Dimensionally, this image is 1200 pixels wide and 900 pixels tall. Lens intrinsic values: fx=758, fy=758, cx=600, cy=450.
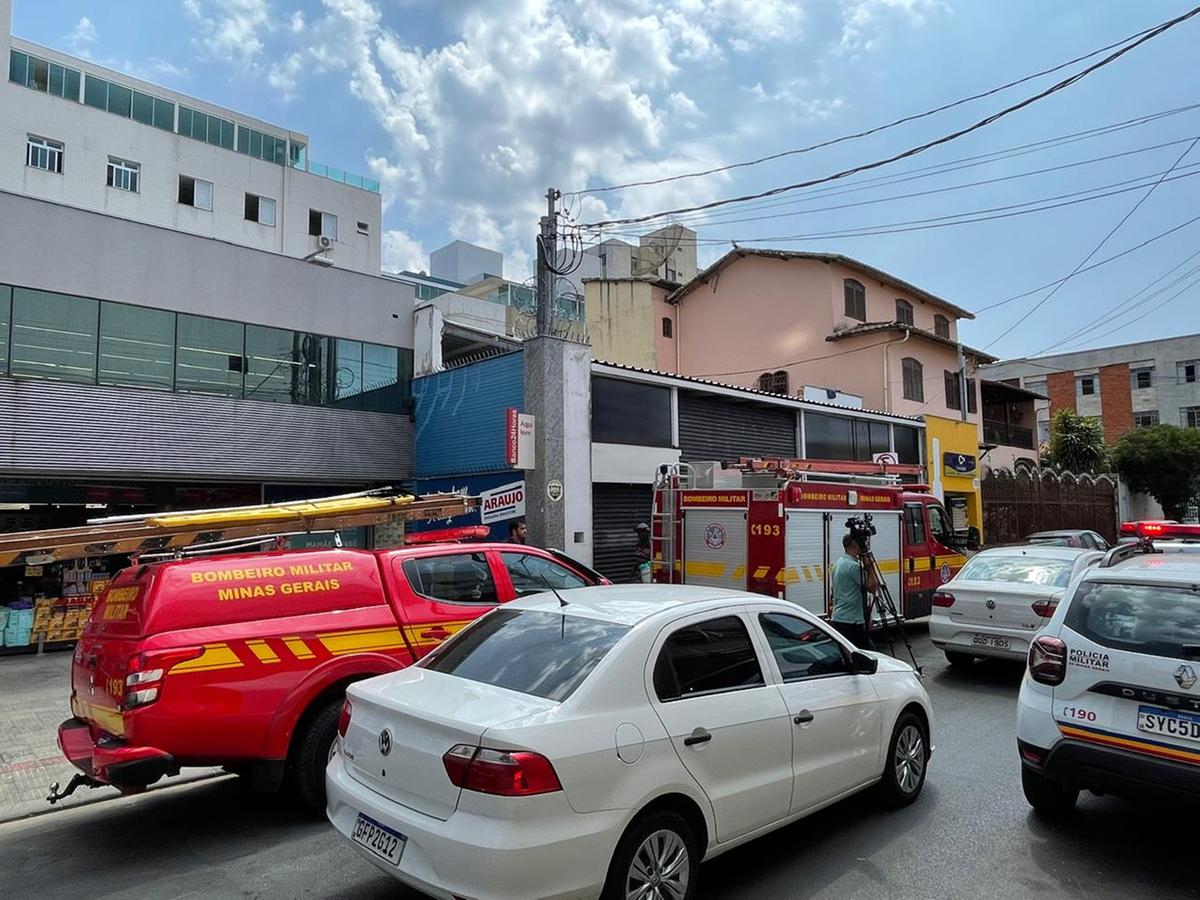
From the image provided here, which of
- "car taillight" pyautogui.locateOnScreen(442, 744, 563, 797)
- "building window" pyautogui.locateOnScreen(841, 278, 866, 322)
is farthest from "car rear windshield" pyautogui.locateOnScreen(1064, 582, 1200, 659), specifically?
"building window" pyautogui.locateOnScreen(841, 278, 866, 322)

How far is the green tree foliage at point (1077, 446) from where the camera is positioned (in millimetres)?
35906

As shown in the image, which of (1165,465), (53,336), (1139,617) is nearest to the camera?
(1139,617)

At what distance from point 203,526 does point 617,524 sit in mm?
8794

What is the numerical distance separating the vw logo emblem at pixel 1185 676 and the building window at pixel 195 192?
3957 centimetres

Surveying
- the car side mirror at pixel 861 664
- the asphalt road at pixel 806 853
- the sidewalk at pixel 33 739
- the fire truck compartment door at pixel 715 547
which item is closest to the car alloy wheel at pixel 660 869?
the asphalt road at pixel 806 853

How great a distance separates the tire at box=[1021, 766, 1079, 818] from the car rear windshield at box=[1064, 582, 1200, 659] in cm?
91

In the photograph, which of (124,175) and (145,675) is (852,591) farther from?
(124,175)

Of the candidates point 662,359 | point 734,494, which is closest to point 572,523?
point 734,494

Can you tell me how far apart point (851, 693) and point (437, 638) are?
2920mm

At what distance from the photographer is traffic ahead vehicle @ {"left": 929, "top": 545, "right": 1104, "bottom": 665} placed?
8133mm

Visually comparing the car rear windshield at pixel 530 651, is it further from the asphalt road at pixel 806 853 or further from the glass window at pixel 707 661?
the asphalt road at pixel 806 853

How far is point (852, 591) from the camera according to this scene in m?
7.88

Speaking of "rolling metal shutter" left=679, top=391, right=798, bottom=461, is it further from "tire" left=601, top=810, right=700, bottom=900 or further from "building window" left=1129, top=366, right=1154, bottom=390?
"building window" left=1129, top=366, right=1154, bottom=390

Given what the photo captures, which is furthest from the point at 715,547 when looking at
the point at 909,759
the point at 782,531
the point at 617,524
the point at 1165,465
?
the point at 1165,465
